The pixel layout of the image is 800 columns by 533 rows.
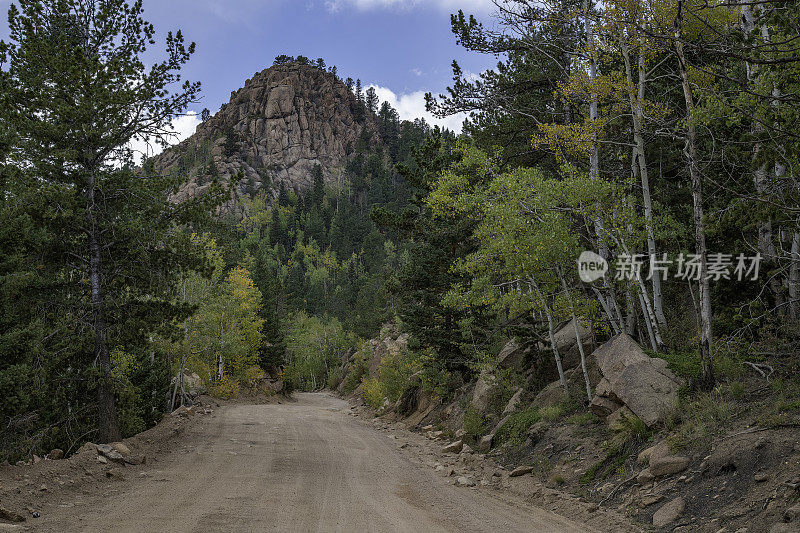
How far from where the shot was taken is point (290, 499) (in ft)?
26.8

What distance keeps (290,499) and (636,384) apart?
6943 mm

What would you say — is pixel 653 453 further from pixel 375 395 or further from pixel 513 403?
pixel 375 395

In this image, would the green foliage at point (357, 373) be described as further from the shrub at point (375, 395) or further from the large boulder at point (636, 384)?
the large boulder at point (636, 384)

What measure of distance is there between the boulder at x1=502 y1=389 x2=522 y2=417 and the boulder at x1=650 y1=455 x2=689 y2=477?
21.7 ft

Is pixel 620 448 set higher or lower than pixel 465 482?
higher

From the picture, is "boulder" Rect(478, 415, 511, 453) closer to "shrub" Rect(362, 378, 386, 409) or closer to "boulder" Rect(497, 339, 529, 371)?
"boulder" Rect(497, 339, 529, 371)

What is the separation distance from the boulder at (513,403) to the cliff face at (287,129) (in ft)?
469

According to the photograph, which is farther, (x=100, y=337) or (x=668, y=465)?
(x=100, y=337)

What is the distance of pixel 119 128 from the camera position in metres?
12.7

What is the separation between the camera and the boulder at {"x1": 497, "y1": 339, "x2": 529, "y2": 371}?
16017 millimetres

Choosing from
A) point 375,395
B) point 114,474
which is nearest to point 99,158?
point 114,474

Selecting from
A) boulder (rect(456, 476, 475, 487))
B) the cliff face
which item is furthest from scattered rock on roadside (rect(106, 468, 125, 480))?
the cliff face

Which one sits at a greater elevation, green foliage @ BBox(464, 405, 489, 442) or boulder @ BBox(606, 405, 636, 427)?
boulder @ BBox(606, 405, 636, 427)

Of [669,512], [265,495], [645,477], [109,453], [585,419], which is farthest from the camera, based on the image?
[109,453]
